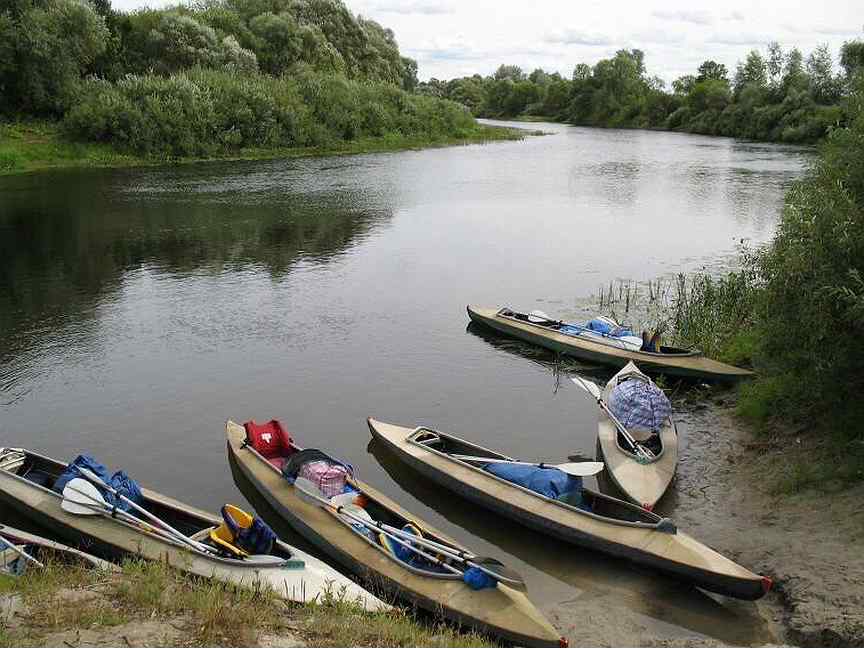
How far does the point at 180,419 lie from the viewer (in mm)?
16672

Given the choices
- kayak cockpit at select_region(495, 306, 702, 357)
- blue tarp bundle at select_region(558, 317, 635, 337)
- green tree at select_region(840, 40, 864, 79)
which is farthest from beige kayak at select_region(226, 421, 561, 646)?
green tree at select_region(840, 40, 864, 79)

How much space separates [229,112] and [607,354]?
49254mm

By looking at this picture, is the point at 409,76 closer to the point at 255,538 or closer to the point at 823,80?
the point at 823,80

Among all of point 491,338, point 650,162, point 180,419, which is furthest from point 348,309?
point 650,162

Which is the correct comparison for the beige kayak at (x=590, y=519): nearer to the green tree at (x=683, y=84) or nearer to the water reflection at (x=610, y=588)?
the water reflection at (x=610, y=588)

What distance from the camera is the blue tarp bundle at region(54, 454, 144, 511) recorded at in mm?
11758

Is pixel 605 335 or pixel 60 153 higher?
pixel 60 153

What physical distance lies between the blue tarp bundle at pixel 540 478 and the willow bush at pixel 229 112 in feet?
165

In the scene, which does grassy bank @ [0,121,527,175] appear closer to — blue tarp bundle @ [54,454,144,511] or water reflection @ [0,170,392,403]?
water reflection @ [0,170,392,403]

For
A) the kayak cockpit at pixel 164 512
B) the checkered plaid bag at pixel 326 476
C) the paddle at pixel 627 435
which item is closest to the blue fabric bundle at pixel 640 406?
the paddle at pixel 627 435

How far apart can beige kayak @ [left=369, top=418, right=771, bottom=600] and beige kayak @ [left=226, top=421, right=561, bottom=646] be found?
1.69 meters

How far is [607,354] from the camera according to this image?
19453mm

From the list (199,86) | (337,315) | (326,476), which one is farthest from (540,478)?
(199,86)

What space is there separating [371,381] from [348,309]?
5.83 meters
